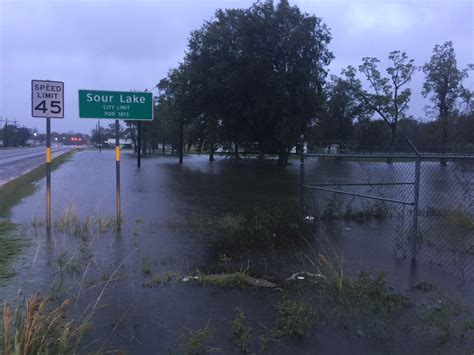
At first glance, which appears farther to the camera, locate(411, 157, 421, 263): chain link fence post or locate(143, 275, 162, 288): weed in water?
locate(411, 157, 421, 263): chain link fence post

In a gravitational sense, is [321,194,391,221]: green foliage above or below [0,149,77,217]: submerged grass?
above

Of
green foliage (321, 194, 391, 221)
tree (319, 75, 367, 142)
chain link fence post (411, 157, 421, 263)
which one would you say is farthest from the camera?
tree (319, 75, 367, 142)

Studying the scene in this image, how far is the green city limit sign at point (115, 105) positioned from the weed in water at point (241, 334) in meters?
5.92

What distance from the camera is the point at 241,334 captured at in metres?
4.24

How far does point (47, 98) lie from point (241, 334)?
6.64 metres

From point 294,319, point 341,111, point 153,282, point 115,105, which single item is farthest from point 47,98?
point 341,111

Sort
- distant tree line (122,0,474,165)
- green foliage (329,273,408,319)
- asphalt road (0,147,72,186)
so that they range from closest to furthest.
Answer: green foliage (329,273,408,319) → asphalt road (0,147,72,186) → distant tree line (122,0,474,165)

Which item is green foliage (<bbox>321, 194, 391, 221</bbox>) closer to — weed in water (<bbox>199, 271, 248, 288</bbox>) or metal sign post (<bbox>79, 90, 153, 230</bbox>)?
metal sign post (<bbox>79, 90, 153, 230</bbox>)

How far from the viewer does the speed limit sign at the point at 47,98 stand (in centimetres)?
888

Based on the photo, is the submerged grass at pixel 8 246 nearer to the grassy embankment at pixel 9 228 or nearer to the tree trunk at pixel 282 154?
the grassy embankment at pixel 9 228

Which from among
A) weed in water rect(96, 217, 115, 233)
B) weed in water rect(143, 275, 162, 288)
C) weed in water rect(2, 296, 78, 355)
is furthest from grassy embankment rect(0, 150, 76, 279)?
weed in water rect(2, 296, 78, 355)

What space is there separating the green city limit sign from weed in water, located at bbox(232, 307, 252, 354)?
592 centimetres

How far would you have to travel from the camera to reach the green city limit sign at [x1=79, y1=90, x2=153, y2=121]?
30.1 feet

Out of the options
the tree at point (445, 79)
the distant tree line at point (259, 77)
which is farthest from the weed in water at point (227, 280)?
the tree at point (445, 79)
